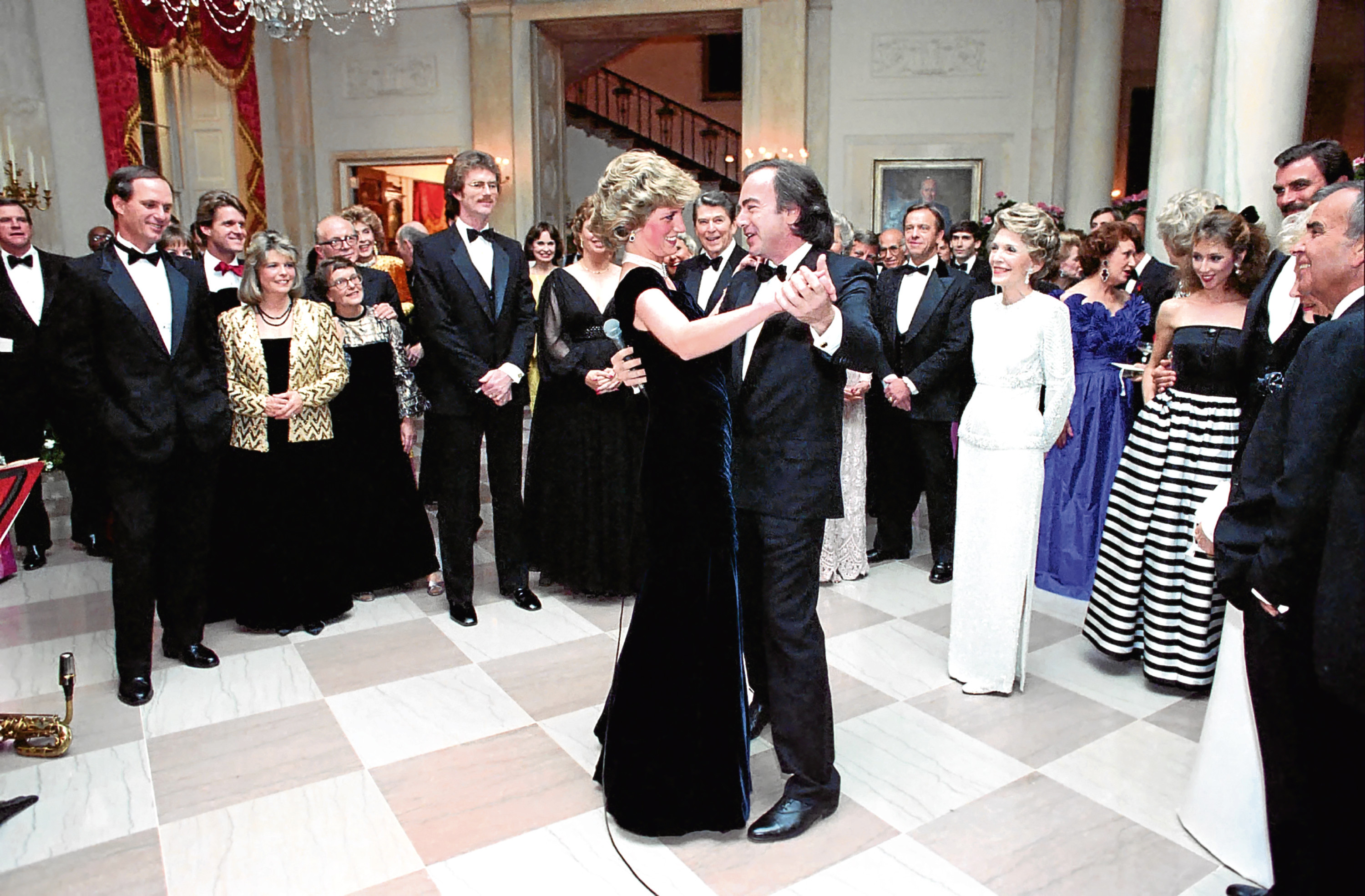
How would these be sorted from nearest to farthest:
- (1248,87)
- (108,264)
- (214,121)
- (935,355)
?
(108,264) → (935,355) → (1248,87) → (214,121)

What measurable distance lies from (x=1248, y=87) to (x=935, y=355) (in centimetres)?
254

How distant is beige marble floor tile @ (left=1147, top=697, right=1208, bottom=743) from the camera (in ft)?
9.88

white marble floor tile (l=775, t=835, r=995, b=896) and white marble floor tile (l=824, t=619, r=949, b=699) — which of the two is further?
white marble floor tile (l=824, t=619, r=949, b=699)

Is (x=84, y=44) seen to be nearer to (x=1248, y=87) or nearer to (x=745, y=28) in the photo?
(x=745, y=28)

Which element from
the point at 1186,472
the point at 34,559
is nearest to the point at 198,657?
the point at 34,559

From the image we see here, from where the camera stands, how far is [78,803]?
2598mm

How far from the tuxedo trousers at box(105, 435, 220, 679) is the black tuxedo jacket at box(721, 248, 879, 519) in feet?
6.91

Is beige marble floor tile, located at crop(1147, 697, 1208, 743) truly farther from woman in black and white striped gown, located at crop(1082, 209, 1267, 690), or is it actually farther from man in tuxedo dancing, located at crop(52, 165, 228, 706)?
man in tuxedo dancing, located at crop(52, 165, 228, 706)

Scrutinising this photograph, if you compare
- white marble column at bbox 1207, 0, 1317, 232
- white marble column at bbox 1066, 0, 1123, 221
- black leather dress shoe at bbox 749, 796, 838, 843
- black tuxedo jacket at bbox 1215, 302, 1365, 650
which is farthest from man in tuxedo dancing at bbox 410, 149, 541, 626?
white marble column at bbox 1066, 0, 1123, 221

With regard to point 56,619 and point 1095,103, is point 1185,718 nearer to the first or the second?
point 56,619

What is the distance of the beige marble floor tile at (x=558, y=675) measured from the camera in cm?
321

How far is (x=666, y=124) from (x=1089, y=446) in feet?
51.1

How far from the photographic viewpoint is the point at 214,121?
34.8 feet

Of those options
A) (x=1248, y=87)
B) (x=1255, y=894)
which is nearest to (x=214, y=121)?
(x=1248, y=87)
